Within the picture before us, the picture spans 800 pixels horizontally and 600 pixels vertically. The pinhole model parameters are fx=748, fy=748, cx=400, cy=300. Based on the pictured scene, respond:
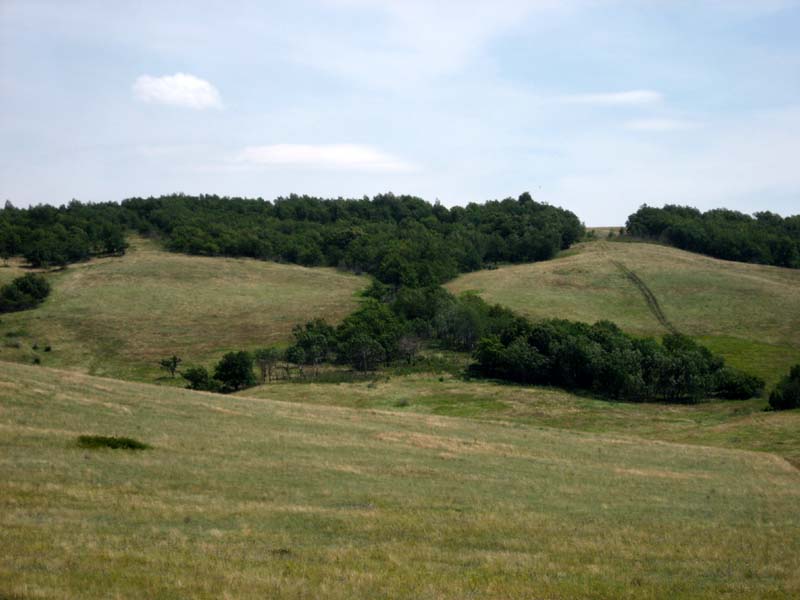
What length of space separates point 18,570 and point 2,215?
571 feet

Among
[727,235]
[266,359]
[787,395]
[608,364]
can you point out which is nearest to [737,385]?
[787,395]

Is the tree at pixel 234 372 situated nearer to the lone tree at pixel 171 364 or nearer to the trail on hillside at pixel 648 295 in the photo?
the lone tree at pixel 171 364

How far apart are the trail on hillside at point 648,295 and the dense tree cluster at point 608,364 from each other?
16662mm

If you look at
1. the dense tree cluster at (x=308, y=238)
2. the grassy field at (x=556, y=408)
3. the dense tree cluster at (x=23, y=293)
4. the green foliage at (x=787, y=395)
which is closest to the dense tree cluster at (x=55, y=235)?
the dense tree cluster at (x=308, y=238)

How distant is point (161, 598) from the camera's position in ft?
37.1

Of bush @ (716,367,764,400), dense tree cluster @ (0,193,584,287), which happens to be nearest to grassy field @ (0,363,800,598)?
bush @ (716,367,764,400)

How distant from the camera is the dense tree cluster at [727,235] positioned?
162 m

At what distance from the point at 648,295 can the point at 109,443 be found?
112 meters

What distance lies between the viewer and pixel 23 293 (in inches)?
4414

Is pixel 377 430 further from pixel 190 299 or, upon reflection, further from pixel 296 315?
pixel 190 299

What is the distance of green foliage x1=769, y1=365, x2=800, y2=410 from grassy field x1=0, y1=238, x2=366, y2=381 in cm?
6074

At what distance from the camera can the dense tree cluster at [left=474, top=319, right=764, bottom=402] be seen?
268 ft

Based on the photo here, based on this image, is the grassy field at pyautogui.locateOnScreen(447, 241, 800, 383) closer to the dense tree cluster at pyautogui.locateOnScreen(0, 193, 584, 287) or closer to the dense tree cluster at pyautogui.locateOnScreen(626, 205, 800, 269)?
the dense tree cluster at pyautogui.locateOnScreen(0, 193, 584, 287)

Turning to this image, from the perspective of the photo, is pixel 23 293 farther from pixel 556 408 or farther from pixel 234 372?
pixel 556 408
